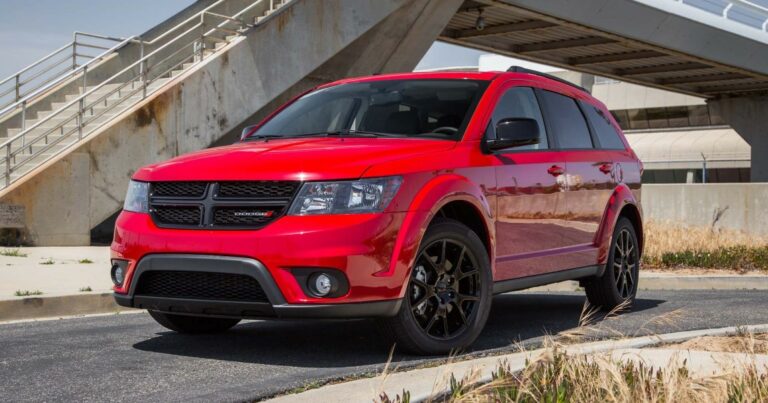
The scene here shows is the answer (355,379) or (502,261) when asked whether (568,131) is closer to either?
(502,261)

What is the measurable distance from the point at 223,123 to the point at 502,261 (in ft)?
40.2

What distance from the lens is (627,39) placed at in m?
31.2

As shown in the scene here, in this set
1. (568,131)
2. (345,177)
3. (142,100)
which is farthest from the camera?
(142,100)

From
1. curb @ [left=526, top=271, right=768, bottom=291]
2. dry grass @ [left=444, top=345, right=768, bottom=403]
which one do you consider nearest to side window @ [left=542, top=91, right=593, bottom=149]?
curb @ [left=526, top=271, right=768, bottom=291]

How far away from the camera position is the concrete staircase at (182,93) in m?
16.2

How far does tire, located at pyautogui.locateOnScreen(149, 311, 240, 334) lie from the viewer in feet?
24.8

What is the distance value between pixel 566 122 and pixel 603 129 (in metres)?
0.96

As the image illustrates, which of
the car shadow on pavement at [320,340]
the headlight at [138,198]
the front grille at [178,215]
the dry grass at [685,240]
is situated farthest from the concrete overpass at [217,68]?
the front grille at [178,215]

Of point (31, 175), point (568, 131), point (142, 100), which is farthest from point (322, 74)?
point (568, 131)

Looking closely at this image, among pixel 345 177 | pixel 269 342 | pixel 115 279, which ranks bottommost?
pixel 269 342

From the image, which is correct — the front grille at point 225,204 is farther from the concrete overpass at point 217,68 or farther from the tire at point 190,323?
the concrete overpass at point 217,68

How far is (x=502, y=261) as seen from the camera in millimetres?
7352

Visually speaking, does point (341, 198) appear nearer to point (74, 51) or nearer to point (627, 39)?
point (74, 51)

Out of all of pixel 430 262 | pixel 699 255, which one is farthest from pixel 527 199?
pixel 699 255
